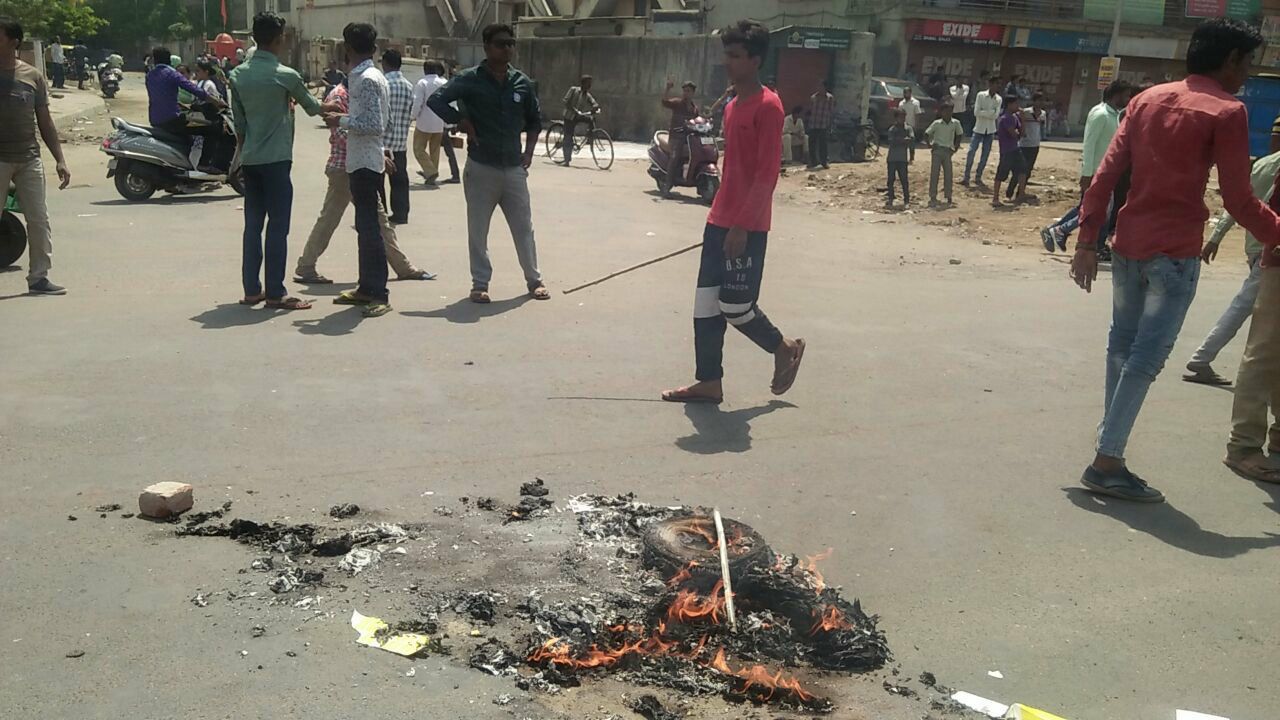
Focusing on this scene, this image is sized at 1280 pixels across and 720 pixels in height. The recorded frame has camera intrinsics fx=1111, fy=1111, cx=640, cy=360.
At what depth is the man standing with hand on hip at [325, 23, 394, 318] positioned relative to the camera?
26.1 feet

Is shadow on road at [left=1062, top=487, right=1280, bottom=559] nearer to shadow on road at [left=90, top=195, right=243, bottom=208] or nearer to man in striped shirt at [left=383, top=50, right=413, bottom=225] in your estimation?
man in striped shirt at [left=383, top=50, right=413, bottom=225]

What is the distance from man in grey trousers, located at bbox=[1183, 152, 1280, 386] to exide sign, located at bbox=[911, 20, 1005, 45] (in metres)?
31.5

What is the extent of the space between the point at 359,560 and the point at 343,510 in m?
0.51

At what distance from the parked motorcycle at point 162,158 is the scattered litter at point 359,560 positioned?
10543 millimetres

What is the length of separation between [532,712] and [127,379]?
4108 millimetres

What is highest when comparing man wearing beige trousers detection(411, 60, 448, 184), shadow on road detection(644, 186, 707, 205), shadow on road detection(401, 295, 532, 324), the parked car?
the parked car

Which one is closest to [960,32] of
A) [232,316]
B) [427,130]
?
[427,130]

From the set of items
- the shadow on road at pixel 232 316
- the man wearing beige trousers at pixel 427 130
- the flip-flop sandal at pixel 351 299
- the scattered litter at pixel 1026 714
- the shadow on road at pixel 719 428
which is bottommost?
the scattered litter at pixel 1026 714

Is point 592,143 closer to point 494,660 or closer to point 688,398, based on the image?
point 688,398

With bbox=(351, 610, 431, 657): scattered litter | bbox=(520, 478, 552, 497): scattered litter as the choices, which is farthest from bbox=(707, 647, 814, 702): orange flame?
bbox=(520, 478, 552, 497): scattered litter

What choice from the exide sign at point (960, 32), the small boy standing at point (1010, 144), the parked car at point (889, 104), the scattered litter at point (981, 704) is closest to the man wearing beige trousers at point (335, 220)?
the scattered litter at point (981, 704)

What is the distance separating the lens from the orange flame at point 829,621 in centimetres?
365

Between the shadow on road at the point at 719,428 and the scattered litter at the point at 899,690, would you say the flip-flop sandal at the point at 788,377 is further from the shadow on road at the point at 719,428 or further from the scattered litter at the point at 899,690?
the scattered litter at the point at 899,690

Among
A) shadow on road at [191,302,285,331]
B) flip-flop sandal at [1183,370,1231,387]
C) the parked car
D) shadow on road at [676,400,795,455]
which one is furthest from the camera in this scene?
the parked car
